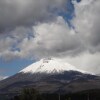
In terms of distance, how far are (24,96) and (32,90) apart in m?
5.65

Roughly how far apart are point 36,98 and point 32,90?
5.08 metres

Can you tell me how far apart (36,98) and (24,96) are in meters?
6.63

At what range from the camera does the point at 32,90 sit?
178 meters

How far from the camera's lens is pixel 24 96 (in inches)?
6924

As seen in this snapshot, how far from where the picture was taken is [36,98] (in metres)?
176
